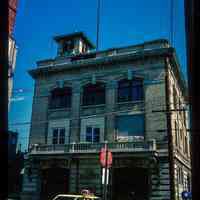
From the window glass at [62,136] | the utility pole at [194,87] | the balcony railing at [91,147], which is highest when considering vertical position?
the window glass at [62,136]

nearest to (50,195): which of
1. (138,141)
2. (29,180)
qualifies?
(29,180)

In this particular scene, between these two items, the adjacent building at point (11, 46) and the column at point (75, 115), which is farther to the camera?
the column at point (75, 115)

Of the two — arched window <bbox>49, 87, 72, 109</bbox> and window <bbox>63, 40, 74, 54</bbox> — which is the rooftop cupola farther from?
arched window <bbox>49, 87, 72, 109</bbox>

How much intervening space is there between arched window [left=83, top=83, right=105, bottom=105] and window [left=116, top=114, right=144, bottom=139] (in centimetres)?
315

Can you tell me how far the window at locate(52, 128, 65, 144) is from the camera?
2895 centimetres

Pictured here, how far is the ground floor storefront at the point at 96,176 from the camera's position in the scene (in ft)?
78.6

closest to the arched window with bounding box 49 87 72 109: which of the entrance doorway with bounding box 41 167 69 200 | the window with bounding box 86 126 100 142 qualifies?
the window with bounding box 86 126 100 142

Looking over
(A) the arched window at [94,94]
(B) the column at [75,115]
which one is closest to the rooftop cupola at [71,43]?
(B) the column at [75,115]

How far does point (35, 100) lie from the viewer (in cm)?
3155

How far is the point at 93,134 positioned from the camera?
27672 millimetres

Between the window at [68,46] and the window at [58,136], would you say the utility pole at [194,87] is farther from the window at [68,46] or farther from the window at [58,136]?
the window at [68,46]

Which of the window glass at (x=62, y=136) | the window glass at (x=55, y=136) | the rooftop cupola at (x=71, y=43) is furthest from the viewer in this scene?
the rooftop cupola at (x=71, y=43)

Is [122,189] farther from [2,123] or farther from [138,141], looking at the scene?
[2,123]

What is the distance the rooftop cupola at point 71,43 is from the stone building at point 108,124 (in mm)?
2658
